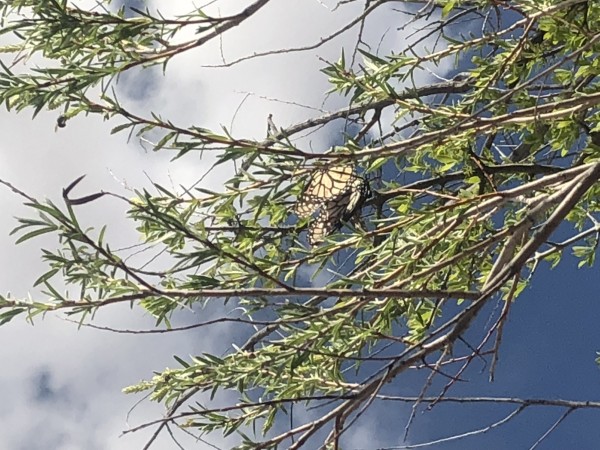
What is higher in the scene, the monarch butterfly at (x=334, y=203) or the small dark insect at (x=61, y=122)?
the monarch butterfly at (x=334, y=203)

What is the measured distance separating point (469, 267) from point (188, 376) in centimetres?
84

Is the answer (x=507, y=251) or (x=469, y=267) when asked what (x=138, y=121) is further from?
(x=469, y=267)

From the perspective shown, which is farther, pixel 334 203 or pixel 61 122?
pixel 334 203

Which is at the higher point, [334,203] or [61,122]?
[334,203]

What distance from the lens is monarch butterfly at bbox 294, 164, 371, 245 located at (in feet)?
6.74

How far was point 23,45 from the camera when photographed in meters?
1.79

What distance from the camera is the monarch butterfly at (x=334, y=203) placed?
80.9 inches

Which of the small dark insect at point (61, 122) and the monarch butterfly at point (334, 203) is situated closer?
the small dark insect at point (61, 122)

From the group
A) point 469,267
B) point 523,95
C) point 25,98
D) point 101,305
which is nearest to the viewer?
point 101,305

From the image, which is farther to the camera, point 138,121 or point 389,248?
point 389,248

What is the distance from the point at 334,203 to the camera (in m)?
2.11

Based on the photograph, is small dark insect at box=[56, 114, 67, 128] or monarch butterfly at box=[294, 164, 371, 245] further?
monarch butterfly at box=[294, 164, 371, 245]

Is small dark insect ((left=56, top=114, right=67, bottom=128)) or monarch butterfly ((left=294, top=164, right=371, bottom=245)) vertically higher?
monarch butterfly ((left=294, top=164, right=371, bottom=245))

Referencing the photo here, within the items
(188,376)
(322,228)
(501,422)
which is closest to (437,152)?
(322,228)
